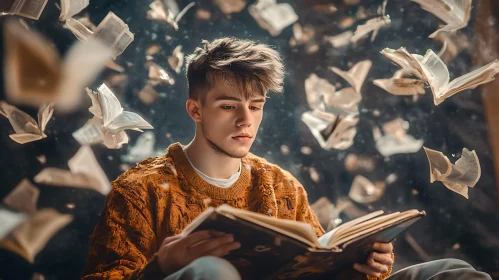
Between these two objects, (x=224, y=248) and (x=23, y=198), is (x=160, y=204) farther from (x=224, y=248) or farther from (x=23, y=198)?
(x=23, y=198)

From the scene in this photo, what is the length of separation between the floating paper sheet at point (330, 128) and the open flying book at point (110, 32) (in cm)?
64

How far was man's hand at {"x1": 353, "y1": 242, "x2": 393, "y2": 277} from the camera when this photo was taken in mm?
1080

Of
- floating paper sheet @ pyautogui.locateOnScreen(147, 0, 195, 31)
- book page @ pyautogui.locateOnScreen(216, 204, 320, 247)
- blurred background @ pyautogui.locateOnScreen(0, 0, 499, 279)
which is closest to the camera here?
book page @ pyautogui.locateOnScreen(216, 204, 320, 247)

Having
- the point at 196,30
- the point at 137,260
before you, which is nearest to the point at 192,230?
the point at 137,260

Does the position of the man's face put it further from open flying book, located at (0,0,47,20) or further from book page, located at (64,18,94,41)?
open flying book, located at (0,0,47,20)

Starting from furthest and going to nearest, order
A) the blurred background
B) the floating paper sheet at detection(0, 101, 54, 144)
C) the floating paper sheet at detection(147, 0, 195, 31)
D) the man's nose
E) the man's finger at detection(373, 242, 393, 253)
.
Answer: the blurred background
the floating paper sheet at detection(147, 0, 195, 31)
the floating paper sheet at detection(0, 101, 54, 144)
the man's nose
the man's finger at detection(373, 242, 393, 253)

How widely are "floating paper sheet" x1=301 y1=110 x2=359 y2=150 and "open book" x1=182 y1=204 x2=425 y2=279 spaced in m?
0.77

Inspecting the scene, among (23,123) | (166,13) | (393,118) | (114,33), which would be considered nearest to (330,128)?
(393,118)

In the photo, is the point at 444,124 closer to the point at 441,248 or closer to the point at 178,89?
the point at 441,248

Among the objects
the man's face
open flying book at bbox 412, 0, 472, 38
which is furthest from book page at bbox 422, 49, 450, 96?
the man's face

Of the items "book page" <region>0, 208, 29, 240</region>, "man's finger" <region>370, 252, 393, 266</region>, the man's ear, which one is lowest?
"book page" <region>0, 208, 29, 240</region>

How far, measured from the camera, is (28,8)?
1.57 metres

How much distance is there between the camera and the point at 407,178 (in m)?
1.83

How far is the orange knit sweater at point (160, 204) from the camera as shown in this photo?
3.74 ft
